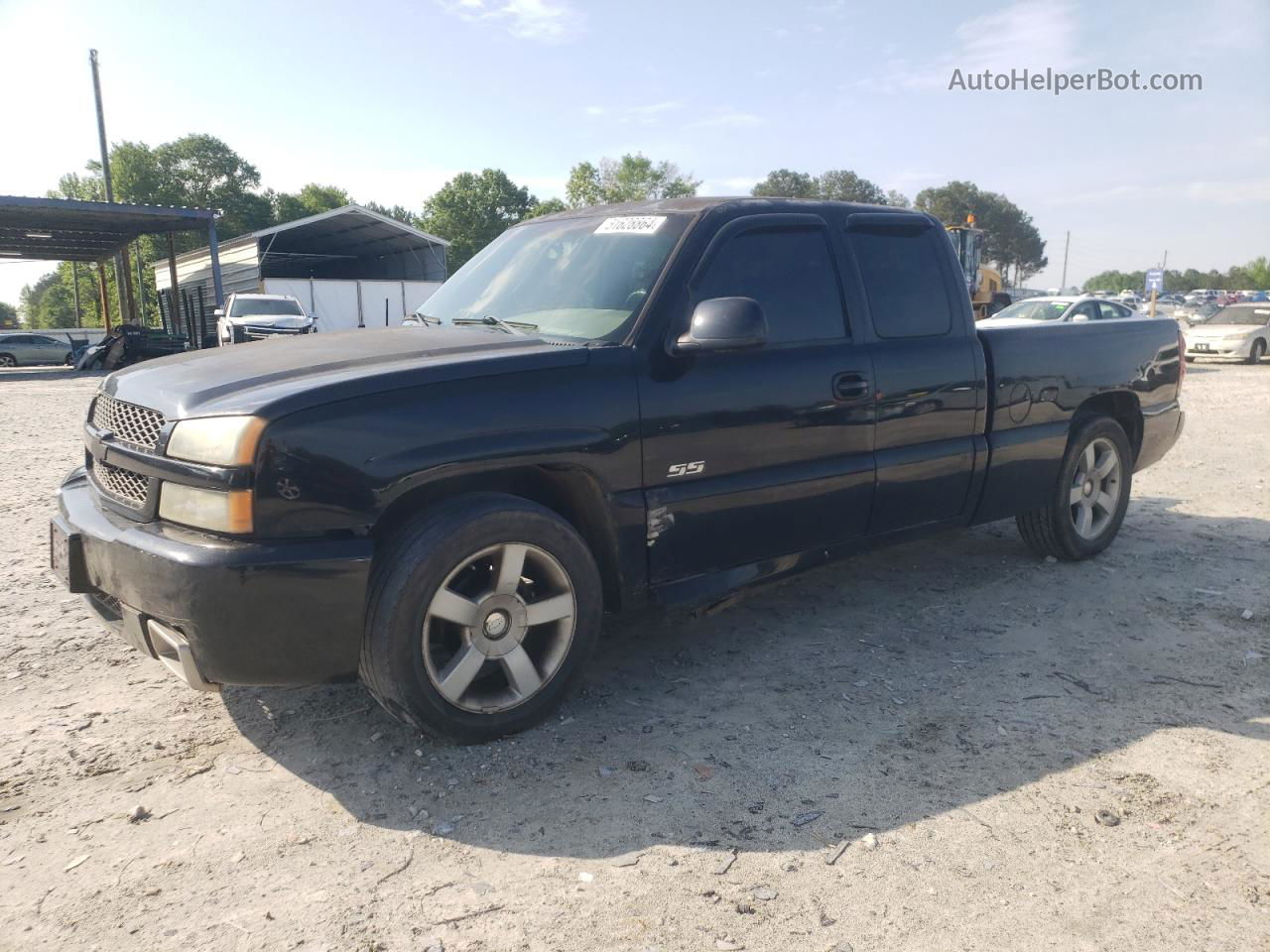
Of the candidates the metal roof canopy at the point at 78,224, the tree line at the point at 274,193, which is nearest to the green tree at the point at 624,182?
the tree line at the point at 274,193

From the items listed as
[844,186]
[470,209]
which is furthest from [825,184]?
[470,209]

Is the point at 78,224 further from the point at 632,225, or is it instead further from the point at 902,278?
the point at 902,278

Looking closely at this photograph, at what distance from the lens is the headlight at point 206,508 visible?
2521 millimetres

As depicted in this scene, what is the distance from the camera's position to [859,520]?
3.91m

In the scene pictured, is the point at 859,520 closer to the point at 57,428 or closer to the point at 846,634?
the point at 846,634

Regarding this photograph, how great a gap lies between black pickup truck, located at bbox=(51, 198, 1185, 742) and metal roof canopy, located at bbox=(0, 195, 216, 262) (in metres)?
24.8

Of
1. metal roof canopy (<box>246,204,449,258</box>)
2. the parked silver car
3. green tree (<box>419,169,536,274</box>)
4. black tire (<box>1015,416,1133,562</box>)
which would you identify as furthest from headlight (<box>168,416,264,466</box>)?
green tree (<box>419,169,536,274</box>)

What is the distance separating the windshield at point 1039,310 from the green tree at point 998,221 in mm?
77159

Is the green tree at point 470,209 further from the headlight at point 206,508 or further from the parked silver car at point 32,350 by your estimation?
the headlight at point 206,508

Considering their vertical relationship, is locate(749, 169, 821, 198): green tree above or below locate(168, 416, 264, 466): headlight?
above

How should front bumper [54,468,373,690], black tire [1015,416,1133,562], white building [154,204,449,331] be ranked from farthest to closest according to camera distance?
white building [154,204,449,331]
black tire [1015,416,1133,562]
front bumper [54,468,373,690]

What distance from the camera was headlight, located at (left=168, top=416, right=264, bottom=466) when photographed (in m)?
2.51

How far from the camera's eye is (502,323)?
3.63 m

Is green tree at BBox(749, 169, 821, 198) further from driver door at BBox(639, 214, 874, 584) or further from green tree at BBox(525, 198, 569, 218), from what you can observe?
driver door at BBox(639, 214, 874, 584)
